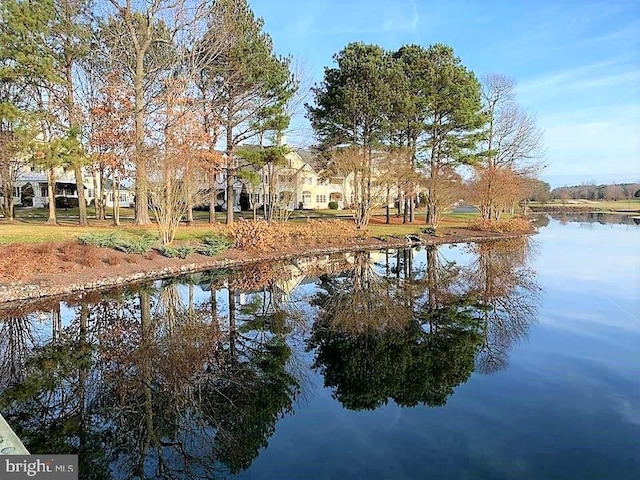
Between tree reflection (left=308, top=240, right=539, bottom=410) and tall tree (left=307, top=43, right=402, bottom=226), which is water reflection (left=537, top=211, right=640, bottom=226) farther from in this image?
tree reflection (left=308, top=240, right=539, bottom=410)

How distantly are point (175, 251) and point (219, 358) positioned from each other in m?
9.38

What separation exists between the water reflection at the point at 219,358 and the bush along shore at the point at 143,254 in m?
A: 1.17

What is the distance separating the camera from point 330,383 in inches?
264

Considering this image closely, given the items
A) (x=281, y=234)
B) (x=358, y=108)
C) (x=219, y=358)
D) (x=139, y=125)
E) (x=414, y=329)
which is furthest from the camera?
(x=358, y=108)

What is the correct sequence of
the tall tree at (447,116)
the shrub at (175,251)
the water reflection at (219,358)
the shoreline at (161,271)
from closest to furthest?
the water reflection at (219,358), the shoreline at (161,271), the shrub at (175,251), the tall tree at (447,116)

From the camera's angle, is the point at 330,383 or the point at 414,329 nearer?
the point at 330,383

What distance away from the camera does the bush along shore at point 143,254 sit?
11.9m

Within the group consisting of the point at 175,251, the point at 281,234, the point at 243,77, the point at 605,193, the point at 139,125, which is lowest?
the point at 175,251

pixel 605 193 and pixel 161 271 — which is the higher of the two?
pixel 605 193

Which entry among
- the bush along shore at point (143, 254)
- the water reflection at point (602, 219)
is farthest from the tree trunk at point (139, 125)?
the water reflection at point (602, 219)

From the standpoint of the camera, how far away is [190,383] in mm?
6469

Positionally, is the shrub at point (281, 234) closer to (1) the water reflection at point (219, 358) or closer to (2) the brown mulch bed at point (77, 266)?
(2) the brown mulch bed at point (77, 266)

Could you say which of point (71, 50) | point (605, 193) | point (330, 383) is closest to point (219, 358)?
point (330, 383)

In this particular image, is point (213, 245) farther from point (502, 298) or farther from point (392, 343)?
point (392, 343)
